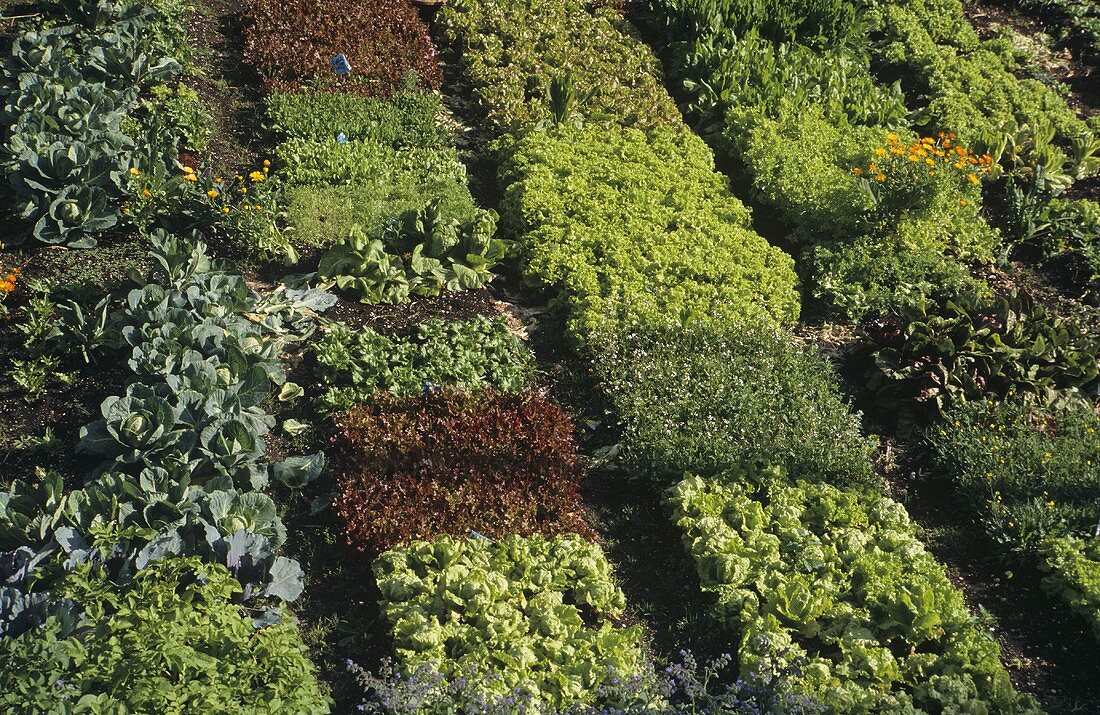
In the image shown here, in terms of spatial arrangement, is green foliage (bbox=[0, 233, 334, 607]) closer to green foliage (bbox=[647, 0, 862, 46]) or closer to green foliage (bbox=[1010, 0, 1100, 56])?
green foliage (bbox=[647, 0, 862, 46])

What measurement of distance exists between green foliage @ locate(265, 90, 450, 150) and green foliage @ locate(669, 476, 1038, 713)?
458cm

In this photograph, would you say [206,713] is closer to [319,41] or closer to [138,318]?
[138,318]

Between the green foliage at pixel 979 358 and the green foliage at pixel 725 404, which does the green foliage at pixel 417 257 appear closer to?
the green foliage at pixel 725 404

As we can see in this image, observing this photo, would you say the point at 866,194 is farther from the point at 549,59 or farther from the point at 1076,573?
the point at 1076,573

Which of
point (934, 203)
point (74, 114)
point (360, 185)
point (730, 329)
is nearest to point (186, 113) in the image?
point (74, 114)

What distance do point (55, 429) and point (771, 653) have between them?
15.3 feet

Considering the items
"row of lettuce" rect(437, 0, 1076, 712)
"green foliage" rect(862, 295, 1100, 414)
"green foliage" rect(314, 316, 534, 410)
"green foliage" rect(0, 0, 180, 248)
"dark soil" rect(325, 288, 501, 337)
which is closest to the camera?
"row of lettuce" rect(437, 0, 1076, 712)

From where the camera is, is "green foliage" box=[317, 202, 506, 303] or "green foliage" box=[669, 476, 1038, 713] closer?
"green foliage" box=[669, 476, 1038, 713]

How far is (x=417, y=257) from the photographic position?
8.24 m

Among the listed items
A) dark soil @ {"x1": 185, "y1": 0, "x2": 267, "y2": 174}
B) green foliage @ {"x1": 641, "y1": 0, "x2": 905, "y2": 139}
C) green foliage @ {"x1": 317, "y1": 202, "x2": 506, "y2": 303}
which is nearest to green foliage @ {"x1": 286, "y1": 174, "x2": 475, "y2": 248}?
green foliage @ {"x1": 317, "y1": 202, "x2": 506, "y2": 303}

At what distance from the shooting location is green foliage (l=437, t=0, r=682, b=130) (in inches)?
404

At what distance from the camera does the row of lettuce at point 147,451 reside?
16.1 ft

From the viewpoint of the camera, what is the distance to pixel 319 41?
10.6m

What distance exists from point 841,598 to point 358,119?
610 cm
